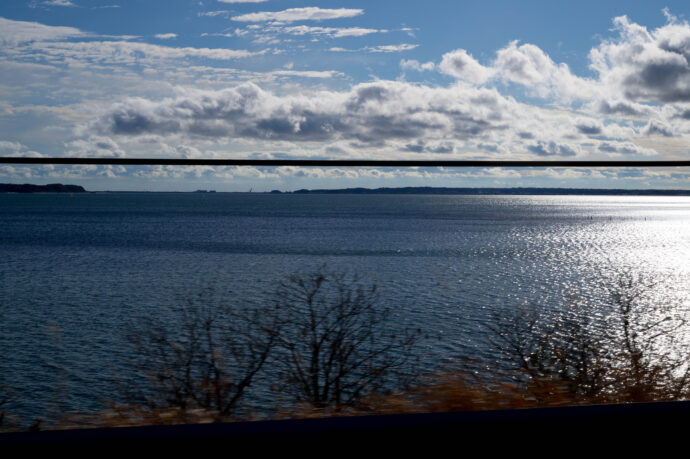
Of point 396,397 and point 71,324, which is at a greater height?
point 396,397

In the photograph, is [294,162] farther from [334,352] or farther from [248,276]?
[248,276]

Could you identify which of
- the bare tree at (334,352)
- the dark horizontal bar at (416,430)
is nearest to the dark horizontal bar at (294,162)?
the dark horizontal bar at (416,430)

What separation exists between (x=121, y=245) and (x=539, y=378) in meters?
67.9

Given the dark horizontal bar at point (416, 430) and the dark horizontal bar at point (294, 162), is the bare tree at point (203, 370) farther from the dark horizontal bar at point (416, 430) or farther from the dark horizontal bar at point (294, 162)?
the dark horizontal bar at point (416, 430)

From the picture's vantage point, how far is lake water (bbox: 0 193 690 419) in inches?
754

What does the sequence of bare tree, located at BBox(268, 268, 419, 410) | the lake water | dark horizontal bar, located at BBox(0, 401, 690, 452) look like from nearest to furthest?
dark horizontal bar, located at BBox(0, 401, 690, 452)
bare tree, located at BBox(268, 268, 419, 410)
the lake water

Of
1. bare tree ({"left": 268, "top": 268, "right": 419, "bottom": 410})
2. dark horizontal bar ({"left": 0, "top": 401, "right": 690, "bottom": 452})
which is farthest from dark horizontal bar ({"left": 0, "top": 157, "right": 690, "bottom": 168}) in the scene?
bare tree ({"left": 268, "top": 268, "right": 419, "bottom": 410})

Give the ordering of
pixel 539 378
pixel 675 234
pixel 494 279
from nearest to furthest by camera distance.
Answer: pixel 539 378
pixel 494 279
pixel 675 234

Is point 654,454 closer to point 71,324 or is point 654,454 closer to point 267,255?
point 71,324

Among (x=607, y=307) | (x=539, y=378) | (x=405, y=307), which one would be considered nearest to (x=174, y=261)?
(x=405, y=307)

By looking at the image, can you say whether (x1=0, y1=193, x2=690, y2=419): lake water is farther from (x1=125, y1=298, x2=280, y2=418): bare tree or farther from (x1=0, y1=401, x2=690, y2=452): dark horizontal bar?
(x1=0, y1=401, x2=690, y2=452): dark horizontal bar

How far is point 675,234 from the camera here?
9669 cm

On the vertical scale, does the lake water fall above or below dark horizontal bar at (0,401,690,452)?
below

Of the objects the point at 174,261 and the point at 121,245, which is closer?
the point at 174,261
